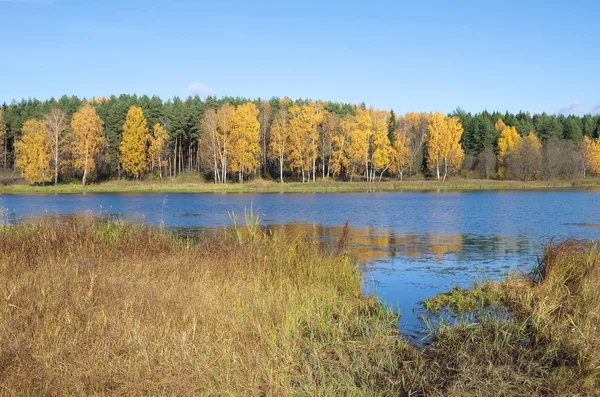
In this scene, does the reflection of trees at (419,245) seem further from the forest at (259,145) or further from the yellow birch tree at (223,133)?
the forest at (259,145)

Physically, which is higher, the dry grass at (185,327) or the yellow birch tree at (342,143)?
the yellow birch tree at (342,143)

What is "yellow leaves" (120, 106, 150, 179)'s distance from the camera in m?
75.1

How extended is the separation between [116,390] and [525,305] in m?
6.64

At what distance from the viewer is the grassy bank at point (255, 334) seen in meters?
5.42

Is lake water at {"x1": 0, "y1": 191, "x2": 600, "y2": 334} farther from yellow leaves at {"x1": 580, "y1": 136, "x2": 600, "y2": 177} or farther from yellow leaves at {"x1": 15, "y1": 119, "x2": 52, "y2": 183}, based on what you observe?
yellow leaves at {"x1": 580, "y1": 136, "x2": 600, "y2": 177}

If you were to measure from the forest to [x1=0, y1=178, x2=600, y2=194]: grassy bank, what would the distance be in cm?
281

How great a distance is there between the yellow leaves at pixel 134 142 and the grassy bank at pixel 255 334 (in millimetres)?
67923

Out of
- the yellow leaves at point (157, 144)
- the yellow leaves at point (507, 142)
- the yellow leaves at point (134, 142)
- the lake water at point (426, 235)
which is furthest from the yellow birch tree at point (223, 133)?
the yellow leaves at point (507, 142)

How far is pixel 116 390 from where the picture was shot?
5.10 m

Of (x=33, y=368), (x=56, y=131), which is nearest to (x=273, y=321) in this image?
(x=33, y=368)

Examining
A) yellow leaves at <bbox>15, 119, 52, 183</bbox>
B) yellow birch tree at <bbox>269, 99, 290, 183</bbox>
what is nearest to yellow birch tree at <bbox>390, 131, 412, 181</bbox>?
yellow birch tree at <bbox>269, 99, 290, 183</bbox>

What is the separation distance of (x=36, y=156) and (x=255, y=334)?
7351 cm

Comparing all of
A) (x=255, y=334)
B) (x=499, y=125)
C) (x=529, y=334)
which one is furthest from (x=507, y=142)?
(x=255, y=334)

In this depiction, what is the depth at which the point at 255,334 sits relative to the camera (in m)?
6.61
